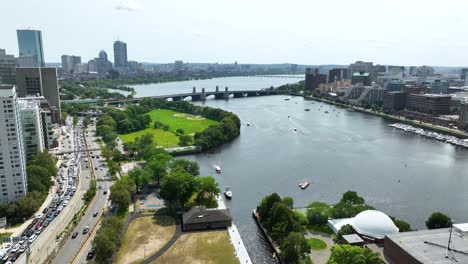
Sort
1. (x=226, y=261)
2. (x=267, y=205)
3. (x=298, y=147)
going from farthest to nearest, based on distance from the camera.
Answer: (x=298, y=147) → (x=267, y=205) → (x=226, y=261)

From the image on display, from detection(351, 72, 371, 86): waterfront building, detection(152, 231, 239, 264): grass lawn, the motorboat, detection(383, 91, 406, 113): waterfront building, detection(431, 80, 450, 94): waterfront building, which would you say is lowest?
detection(152, 231, 239, 264): grass lawn

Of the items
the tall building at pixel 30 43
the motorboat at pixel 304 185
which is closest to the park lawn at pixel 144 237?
the motorboat at pixel 304 185

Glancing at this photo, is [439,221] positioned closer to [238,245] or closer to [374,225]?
[374,225]

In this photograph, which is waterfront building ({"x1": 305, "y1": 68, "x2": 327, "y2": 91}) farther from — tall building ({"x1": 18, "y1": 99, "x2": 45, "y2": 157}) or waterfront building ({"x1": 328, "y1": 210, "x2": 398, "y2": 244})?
waterfront building ({"x1": 328, "y1": 210, "x2": 398, "y2": 244})

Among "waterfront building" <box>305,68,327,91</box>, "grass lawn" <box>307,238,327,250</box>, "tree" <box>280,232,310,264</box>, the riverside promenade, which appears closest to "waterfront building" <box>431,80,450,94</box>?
"waterfront building" <box>305,68,327,91</box>

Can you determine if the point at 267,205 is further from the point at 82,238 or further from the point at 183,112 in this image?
the point at 183,112

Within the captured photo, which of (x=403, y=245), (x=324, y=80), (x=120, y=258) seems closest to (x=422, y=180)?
(x=403, y=245)
